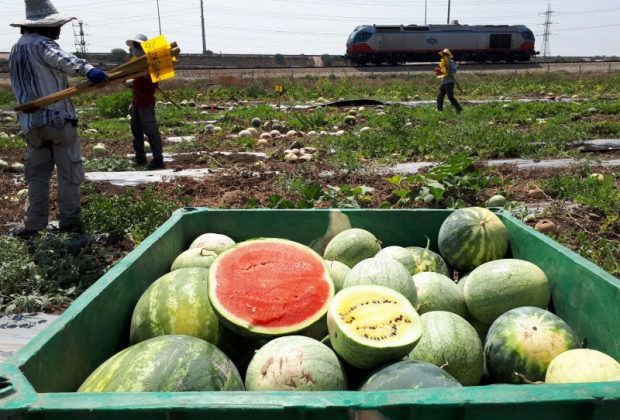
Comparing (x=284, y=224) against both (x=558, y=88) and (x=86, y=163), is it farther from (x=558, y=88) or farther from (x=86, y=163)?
(x=558, y=88)

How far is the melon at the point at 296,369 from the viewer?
5.47 ft

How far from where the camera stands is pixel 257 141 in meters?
12.0

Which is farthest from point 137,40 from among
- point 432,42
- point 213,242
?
point 432,42

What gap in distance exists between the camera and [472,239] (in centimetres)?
277

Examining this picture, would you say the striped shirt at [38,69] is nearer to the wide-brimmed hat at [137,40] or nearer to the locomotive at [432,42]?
the wide-brimmed hat at [137,40]

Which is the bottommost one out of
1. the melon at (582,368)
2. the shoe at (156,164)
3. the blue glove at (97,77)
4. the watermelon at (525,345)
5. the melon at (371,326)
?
the shoe at (156,164)

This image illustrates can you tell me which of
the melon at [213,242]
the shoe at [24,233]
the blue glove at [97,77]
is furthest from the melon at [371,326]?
the shoe at [24,233]

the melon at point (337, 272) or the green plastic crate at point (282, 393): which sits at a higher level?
the green plastic crate at point (282, 393)

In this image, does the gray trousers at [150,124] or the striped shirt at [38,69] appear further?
the gray trousers at [150,124]

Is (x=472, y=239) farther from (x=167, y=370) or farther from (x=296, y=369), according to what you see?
(x=167, y=370)

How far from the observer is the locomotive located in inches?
1850

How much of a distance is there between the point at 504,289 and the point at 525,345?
403 millimetres

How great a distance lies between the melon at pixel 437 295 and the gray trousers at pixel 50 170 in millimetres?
4130

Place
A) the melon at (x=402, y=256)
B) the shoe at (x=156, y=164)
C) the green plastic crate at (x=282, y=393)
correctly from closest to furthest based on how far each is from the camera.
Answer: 1. the green plastic crate at (x=282, y=393)
2. the melon at (x=402, y=256)
3. the shoe at (x=156, y=164)
